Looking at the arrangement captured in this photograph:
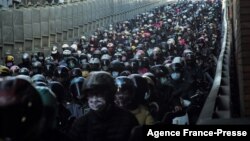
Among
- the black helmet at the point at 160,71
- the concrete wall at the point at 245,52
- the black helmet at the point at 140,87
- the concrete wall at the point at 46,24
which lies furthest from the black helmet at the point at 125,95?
the concrete wall at the point at 46,24

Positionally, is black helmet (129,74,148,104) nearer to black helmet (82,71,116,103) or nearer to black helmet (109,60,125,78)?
black helmet (82,71,116,103)

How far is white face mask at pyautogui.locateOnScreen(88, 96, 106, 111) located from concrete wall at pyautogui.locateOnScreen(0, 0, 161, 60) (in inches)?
859

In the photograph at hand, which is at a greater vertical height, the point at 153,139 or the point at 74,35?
the point at 74,35

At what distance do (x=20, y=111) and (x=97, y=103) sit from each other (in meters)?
2.08

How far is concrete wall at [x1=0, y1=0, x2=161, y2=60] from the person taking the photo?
2889 cm

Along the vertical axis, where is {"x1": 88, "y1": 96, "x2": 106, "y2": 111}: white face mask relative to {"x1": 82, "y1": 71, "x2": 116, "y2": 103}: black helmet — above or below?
below

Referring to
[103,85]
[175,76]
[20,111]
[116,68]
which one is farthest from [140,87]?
[116,68]

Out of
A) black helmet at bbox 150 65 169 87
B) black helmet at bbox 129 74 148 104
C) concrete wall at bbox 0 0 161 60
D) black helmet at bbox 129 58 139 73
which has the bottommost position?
black helmet at bbox 129 74 148 104

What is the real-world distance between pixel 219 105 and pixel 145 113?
104 centimetres

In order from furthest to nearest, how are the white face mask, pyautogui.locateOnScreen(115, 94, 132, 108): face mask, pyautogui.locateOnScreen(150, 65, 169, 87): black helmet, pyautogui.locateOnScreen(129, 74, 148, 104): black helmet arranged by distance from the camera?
pyautogui.locateOnScreen(150, 65, 169, 87): black helmet, pyautogui.locateOnScreen(129, 74, 148, 104): black helmet, pyautogui.locateOnScreen(115, 94, 132, 108): face mask, the white face mask

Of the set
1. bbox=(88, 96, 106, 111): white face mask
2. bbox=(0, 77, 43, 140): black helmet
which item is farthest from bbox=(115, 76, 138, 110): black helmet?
bbox=(0, 77, 43, 140): black helmet

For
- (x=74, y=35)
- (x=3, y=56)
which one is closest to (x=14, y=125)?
(x=3, y=56)

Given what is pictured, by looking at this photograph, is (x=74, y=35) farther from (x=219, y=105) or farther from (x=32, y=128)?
(x=32, y=128)

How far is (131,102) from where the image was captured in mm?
7133
